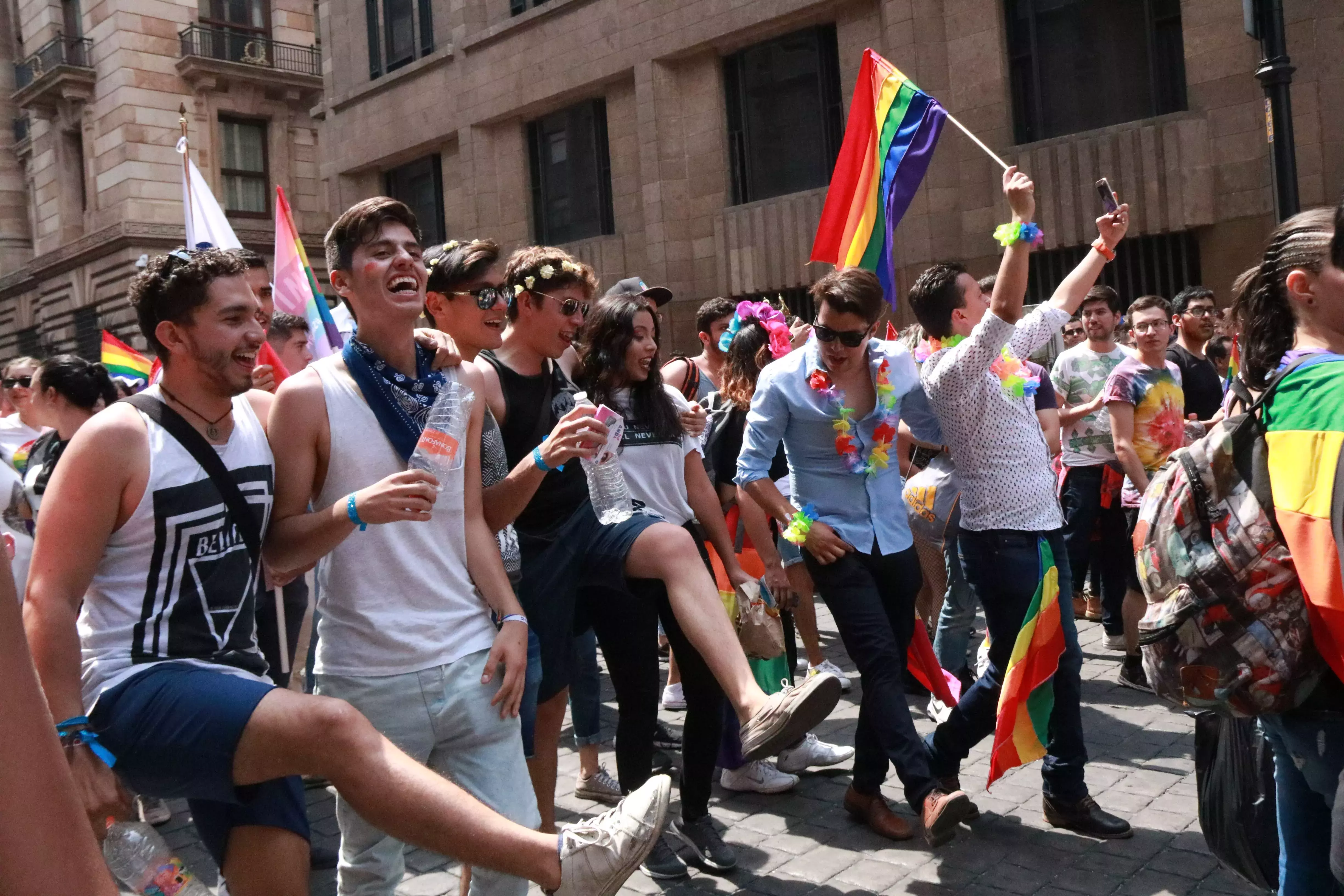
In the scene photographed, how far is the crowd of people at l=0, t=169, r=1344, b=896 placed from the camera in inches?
102

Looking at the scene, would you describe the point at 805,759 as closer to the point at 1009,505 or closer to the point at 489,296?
the point at 1009,505

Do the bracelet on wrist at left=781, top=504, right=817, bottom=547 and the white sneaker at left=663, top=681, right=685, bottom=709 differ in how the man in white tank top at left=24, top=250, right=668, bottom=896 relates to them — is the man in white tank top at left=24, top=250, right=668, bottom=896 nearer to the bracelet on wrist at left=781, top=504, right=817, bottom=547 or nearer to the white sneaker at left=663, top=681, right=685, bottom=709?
the bracelet on wrist at left=781, top=504, right=817, bottom=547

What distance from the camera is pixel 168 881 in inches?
111

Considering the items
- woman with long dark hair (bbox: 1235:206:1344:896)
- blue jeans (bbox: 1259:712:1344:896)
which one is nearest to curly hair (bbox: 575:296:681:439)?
woman with long dark hair (bbox: 1235:206:1344:896)

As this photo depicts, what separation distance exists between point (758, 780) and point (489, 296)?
2547 millimetres

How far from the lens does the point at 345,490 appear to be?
306 centimetres

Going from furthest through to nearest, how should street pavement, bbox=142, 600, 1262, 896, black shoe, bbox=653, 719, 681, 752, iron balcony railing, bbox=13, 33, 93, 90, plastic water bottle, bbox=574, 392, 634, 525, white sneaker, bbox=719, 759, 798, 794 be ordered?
iron balcony railing, bbox=13, 33, 93, 90, black shoe, bbox=653, 719, 681, 752, white sneaker, bbox=719, 759, 798, 794, street pavement, bbox=142, 600, 1262, 896, plastic water bottle, bbox=574, 392, 634, 525

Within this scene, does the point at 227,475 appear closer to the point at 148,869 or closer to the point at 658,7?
the point at 148,869

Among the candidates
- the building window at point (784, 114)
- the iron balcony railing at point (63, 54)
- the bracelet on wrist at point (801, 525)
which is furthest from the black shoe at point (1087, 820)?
the iron balcony railing at point (63, 54)

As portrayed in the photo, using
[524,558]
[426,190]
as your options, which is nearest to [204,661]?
[524,558]

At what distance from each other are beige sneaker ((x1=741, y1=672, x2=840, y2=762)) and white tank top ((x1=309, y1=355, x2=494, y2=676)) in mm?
858

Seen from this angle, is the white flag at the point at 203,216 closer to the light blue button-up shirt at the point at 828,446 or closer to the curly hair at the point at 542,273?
the curly hair at the point at 542,273

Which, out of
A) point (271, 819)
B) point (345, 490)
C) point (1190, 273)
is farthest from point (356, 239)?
point (1190, 273)

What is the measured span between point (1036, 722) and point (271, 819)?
2.90 m
